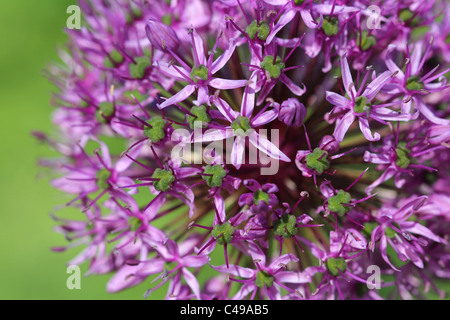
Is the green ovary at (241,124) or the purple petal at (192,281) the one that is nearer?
the green ovary at (241,124)

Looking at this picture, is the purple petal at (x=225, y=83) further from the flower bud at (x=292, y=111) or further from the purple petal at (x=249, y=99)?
the flower bud at (x=292, y=111)

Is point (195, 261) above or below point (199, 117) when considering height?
below

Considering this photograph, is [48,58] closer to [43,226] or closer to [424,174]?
[43,226]

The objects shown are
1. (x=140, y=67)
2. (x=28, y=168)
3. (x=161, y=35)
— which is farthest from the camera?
(x=28, y=168)

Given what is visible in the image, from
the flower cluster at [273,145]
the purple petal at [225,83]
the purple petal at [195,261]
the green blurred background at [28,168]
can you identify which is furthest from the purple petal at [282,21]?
the green blurred background at [28,168]

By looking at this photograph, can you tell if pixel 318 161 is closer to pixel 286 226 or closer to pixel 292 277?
pixel 286 226

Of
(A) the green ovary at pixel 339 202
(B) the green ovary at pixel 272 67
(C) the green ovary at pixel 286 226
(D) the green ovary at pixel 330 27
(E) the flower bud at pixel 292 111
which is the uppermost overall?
(D) the green ovary at pixel 330 27

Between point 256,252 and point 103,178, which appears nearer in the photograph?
point 256,252

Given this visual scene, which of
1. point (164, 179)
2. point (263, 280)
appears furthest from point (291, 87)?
point (263, 280)

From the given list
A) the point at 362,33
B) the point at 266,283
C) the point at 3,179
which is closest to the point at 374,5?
the point at 362,33
